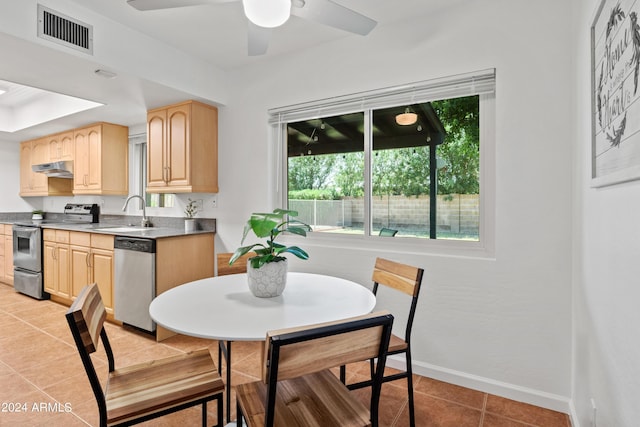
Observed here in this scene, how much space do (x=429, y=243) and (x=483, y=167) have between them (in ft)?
2.05

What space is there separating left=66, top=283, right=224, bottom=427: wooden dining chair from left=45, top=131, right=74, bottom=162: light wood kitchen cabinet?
4.18 metres

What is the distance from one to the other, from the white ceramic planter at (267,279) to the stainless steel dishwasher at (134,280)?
1.67m

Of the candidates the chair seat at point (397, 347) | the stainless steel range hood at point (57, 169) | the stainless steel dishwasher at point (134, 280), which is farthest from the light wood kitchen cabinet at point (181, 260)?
the stainless steel range hood at point (57, 169)

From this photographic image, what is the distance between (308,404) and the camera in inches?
47.8

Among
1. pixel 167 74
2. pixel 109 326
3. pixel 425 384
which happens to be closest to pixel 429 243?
pixel 425 384

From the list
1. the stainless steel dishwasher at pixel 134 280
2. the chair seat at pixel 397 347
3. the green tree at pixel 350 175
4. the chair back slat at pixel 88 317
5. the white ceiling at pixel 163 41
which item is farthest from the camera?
the stainless steel dishwasher at pixel 134 280

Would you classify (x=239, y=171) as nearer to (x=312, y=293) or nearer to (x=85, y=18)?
(x=85, y=18)

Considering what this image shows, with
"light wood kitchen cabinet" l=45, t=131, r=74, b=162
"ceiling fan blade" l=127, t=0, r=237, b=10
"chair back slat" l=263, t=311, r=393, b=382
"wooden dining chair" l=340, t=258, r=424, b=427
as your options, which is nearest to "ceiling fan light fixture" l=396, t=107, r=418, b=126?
"wooden dining chair" l=340, t=258, r=424, b=427

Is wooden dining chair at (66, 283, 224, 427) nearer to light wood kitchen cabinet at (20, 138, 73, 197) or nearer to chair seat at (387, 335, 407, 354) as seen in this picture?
chair seat at (387, 335, 407, 354)

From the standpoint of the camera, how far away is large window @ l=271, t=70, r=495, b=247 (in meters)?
2.28

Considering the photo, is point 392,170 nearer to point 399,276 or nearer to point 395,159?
point 395,159

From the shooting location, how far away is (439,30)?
2.30 meters

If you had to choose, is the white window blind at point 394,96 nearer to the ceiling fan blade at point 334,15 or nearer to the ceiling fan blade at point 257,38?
the ceiling fan blade at point 334,15

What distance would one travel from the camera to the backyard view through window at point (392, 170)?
91.0 inches
